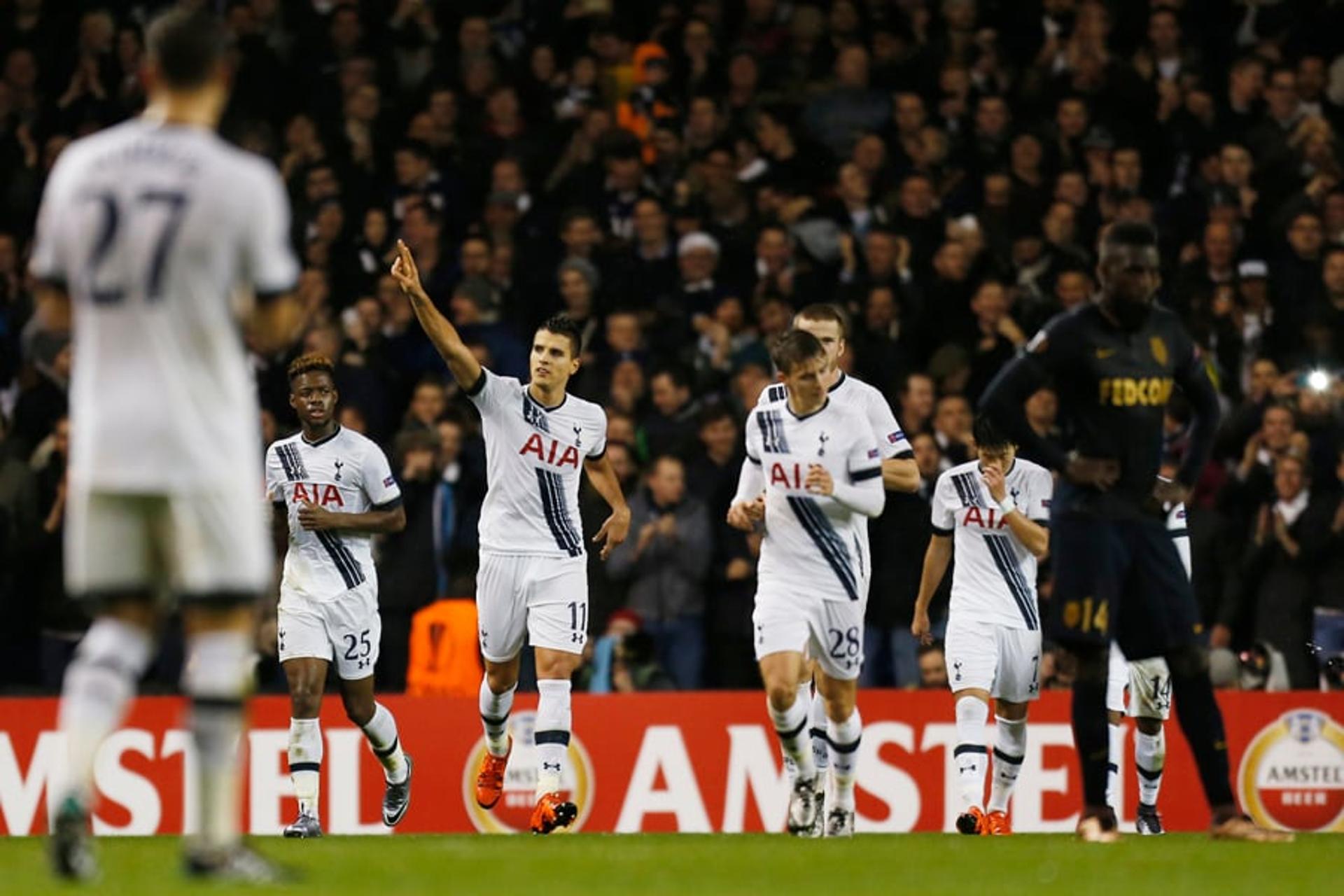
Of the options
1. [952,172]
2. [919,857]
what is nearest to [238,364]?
[919,857]

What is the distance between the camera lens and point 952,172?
68.3ft

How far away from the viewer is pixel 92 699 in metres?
7.42

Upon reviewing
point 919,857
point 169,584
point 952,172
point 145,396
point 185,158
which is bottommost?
point 919,857

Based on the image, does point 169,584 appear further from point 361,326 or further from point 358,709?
point 361,326

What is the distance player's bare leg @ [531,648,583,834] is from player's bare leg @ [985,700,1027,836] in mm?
2626

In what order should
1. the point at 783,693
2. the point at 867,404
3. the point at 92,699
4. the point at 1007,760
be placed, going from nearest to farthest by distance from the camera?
the point at 92,699
the point at 783,693
the point at 867,404
the point at 1007,760

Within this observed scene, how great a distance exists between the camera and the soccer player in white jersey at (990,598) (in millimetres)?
14422

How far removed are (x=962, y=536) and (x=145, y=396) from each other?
8252 mm

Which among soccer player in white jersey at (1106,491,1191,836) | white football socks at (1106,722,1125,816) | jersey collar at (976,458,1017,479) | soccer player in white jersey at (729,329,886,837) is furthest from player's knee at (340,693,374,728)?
white football socks at (1106,722,1125,816)

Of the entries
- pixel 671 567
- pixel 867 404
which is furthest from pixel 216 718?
pixel 671 567

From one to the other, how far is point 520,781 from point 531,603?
11.7 feet

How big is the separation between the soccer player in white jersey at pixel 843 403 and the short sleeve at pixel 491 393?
155cm

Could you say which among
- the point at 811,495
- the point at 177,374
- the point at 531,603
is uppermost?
the point at 177,374

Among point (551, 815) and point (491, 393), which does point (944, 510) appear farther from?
point (551, 815)
